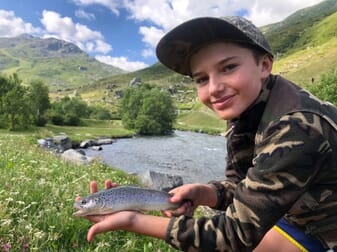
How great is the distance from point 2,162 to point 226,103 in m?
6.54

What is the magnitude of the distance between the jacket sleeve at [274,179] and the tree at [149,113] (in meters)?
91.2

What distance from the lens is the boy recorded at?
103 inches

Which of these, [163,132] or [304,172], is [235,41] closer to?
[304,172]

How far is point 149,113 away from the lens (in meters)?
103

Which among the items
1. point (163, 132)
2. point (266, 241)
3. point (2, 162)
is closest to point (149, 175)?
point (2, 162)

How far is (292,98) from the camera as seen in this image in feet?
9.31

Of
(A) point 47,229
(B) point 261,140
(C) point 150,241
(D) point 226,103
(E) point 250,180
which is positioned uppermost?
(D) point 226,103

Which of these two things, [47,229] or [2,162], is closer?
[47,229]

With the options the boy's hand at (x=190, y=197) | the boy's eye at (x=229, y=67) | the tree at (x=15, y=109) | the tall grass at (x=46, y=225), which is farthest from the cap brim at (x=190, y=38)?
the tree at (x=15, y=109)

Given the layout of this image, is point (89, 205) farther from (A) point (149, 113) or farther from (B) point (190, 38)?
(A) point (149, 113)

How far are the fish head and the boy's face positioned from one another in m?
1.29

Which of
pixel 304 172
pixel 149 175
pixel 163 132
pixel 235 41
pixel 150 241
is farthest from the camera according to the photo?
pixel 163 132

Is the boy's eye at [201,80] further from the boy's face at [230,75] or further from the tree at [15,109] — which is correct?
the tree at [15,109]

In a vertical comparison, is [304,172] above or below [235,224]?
above
